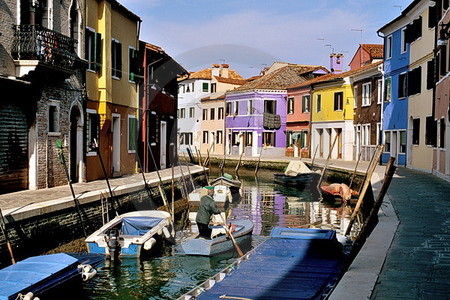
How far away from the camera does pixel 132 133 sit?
25.6m

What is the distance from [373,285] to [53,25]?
46.8 ft

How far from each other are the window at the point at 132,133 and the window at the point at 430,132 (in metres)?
13.7

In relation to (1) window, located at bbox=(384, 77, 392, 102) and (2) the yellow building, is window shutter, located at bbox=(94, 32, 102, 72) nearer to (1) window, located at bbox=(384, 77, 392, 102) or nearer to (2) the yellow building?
(2) the yellow building

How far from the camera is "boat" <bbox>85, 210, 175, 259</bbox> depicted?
531 inches

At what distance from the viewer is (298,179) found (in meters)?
33.6

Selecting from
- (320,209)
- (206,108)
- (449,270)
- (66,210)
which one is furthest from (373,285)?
(206,108)

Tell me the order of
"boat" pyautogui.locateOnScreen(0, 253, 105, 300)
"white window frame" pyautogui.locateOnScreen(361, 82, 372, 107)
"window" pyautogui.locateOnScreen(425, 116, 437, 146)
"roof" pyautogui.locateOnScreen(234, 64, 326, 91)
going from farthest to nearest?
"roof" pyautogui.locateOnScreen(234, 64, 326, 91)
"white window frame" pyautogui.locateOnScreen(361, 82, 372, 107)
"window" pyautogui.locateOnScreen(425, 116, 437, 146)
"boat" pyautogui.locateOnScreen(0, 253, 105, 300)

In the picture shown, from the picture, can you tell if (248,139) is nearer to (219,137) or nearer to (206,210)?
(219,137)

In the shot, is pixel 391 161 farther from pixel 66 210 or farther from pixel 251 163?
pixel 251 163

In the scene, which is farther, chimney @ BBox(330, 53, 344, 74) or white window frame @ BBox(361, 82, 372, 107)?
chimney @ BBox(330, 53, 344, 74)

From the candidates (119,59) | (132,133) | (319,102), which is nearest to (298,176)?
(132,133)

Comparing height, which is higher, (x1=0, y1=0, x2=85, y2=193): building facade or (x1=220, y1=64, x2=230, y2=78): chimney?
(x1=220, y1=64, x2=230, y2=78): chimney

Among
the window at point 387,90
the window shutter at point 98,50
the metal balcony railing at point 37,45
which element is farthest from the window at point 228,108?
the metal balcony railing at point 37,45

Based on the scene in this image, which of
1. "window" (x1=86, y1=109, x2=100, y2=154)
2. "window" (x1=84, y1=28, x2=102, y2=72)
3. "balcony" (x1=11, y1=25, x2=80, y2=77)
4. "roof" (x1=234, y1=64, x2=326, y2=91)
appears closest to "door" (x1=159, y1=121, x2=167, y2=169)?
"window" (x1=86, y1=109, x2=100, y2=154)
